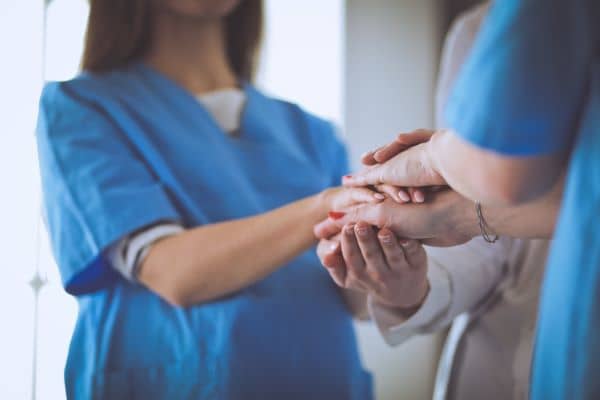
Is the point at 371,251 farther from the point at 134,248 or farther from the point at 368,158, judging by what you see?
the point at 134,248

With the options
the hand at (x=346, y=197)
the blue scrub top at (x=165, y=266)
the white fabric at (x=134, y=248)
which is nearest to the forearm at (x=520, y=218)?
the hand at (x=346, y=197)

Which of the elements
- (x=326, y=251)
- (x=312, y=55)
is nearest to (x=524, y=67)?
(x=326, y=251)

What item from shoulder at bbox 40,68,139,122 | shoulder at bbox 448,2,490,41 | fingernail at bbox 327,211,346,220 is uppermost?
shoulder at bbox 448,2,490,41

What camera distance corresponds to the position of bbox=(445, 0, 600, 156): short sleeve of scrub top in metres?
0.29

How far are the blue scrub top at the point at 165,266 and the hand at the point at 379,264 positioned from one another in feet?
0.29

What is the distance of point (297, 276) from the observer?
757 millimetres

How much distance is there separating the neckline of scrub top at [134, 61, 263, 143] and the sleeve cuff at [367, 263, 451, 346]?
1.01ft

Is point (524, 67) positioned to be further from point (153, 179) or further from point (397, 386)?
point (397, 386)

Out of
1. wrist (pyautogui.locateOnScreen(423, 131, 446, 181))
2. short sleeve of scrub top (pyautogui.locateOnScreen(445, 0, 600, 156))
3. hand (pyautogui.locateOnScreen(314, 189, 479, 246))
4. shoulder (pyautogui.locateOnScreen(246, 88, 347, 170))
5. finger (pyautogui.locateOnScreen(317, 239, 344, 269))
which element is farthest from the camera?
shoulder (pyautogui.locateOnScreen(246, 88, 347, 170))

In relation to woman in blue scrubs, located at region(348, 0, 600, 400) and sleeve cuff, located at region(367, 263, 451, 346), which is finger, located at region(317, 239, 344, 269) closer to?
sleeve cuff, located at region(367, 263, 451, 346)

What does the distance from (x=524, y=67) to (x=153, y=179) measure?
1.71 feet

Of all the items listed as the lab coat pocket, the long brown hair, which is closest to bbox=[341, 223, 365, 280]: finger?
the lab coat pocket

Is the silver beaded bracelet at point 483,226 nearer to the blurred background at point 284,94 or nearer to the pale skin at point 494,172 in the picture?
the pale skin at point 494,172

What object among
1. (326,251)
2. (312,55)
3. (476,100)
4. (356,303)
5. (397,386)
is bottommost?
(397,386)
